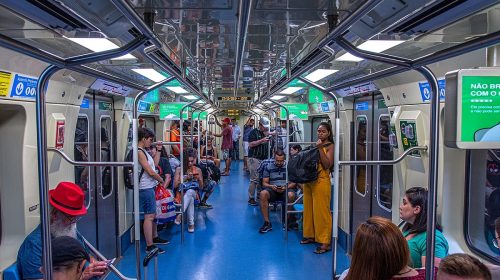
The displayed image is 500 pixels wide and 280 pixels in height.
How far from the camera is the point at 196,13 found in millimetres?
2396

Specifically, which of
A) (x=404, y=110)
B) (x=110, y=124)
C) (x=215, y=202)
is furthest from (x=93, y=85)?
(x=215, y=202)

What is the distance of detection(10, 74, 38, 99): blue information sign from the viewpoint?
311 cm

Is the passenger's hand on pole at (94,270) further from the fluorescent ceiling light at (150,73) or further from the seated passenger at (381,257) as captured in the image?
the fluorescent ceiling light at (150,73)

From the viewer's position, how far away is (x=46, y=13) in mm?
1838

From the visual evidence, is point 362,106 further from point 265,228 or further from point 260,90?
point 265,228

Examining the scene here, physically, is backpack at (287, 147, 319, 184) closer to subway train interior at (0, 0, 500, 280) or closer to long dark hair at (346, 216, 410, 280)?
subway train interior at (0, 0, 500, 280)

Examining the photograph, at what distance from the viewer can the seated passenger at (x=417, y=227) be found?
8.84ft

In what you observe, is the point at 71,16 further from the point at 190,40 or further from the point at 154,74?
the point at 154,74

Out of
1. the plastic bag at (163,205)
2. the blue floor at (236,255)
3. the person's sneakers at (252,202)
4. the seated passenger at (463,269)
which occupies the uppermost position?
the seated passenger at (463,269)

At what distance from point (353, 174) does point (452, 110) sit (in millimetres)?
4548

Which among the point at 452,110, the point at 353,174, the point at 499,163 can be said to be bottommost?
the point at 353,174

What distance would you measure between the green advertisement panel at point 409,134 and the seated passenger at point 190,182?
3944 millimetres

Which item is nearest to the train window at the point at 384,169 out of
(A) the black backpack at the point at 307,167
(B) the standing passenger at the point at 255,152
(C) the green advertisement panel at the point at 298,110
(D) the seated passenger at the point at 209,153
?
(A) the black backpack at the point at 307,167

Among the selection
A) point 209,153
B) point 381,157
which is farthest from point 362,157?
point 209,153
